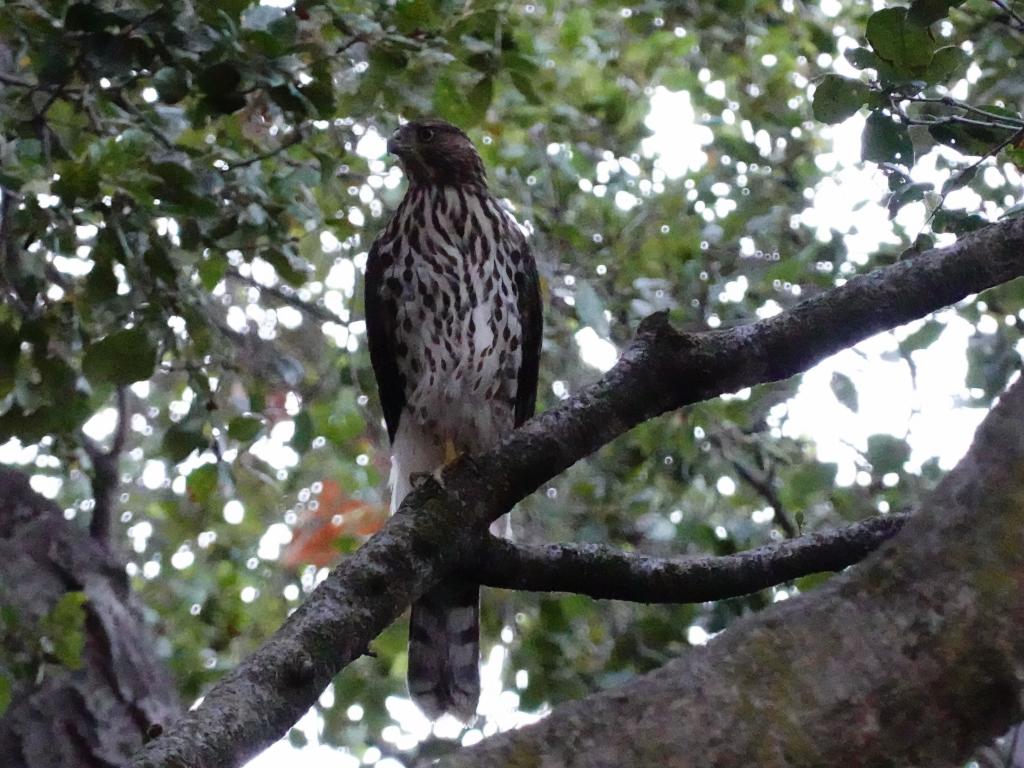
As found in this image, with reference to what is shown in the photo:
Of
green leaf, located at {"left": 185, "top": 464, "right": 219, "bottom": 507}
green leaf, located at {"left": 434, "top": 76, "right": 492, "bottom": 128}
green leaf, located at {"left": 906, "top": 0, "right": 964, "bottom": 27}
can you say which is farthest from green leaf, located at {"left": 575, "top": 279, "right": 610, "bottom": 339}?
green leaf, located at {"left": 906, "top": 0, "right": 964, "bottom": 27}

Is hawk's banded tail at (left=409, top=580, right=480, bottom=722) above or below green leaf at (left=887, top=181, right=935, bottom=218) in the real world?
below

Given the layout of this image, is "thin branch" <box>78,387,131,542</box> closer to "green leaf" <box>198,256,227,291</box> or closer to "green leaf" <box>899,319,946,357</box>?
"green leaf" <box>198,256,227,291</box>

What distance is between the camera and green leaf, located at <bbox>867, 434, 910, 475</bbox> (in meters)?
2.58

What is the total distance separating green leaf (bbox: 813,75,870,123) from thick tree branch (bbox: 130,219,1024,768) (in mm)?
268

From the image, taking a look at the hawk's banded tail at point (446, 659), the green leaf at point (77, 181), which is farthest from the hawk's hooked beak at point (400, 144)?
the green leaf at point (77, 181)

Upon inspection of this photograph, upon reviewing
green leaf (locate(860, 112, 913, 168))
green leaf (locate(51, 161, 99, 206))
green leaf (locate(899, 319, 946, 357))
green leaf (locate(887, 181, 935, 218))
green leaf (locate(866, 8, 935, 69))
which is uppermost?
green leaf (locate(866, 8, 935, 69))

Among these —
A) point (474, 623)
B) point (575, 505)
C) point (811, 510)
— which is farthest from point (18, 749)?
point (811, 510)

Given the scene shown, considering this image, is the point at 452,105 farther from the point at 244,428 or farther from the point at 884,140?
the point at 884,140

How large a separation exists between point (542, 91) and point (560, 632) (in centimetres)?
171

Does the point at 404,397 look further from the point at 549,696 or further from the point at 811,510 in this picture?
the point at 811,510

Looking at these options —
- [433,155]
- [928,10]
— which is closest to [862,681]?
[928,10]

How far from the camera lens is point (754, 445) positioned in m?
3.98

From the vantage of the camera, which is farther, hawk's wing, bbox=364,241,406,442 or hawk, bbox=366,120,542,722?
hawk's wing, bbox=364,241,406,442

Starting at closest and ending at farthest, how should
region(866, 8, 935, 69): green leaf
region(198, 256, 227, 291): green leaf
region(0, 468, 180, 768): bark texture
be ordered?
region(866, 8, 935, 69): green leaf, region(198, 256, 227, 291): green leaf, region(0, 468, 180, 768): bark texture
